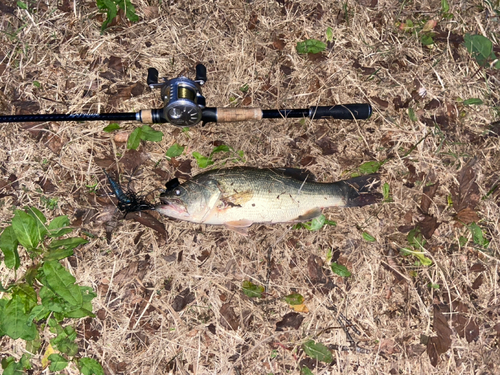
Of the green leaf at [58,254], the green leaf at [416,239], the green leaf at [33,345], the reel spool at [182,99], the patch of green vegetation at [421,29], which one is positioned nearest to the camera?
the reel spool at [182,99]

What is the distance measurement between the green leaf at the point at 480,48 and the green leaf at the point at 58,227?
503 centimetres

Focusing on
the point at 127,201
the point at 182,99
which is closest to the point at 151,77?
the point at 182,99

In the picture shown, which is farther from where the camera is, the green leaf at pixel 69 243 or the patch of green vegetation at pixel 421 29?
the patch of green vegetation at pixel 421 29

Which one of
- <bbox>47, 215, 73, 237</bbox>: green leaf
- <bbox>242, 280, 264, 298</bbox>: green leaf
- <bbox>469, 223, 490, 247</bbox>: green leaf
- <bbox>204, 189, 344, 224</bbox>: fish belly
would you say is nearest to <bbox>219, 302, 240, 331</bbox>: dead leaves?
<bbox>242, 280, 264, 298</bbox>: green leaf

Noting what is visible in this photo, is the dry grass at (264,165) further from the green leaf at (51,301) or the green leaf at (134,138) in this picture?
the green leaf at (51,301)

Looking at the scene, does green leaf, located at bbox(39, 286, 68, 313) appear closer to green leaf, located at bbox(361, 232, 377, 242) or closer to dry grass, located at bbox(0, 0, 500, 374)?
dry grass, located at bbox(0, 0, 500, 374)

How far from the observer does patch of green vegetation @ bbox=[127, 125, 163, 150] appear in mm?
3708

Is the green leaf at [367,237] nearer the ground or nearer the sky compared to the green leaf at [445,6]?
nearer the ground

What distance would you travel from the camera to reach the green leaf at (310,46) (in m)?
4.04

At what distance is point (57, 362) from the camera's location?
3.57m

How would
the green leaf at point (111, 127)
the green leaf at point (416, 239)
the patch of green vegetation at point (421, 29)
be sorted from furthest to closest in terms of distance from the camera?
the patch of green vegetation at point (421, 29)
the green leaf at point (416, 239)
the green leaf at point (111, 127)

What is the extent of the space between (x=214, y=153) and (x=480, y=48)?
134 inches

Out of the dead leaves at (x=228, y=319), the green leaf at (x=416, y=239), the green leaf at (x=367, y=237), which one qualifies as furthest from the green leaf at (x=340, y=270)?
the dead leaves at (x=228, y=319)

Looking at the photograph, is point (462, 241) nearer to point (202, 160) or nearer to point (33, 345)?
point (202, 160)
